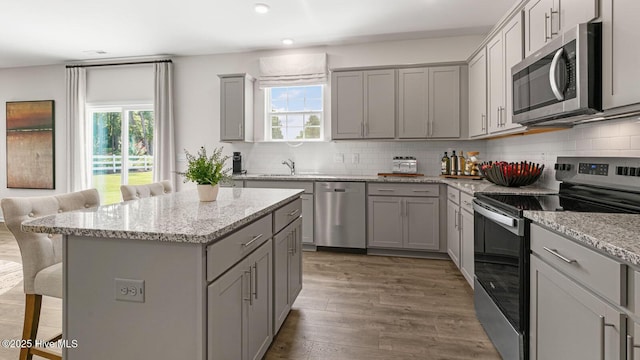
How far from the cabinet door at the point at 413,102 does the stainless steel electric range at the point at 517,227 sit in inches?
74.8

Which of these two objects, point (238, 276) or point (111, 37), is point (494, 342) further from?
point (111, 37)

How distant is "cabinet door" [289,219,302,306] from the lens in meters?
2.41

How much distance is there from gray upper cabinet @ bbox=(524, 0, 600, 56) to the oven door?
1.14 m

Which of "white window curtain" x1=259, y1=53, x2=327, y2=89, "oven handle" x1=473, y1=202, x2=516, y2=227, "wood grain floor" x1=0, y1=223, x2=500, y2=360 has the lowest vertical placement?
"wood grain floor" x1=0, y1=223, x2=500, y2=360

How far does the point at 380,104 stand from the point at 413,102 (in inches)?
16.2

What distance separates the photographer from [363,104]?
434 cm

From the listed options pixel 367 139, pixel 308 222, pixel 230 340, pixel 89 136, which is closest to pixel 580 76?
pixel 230 340

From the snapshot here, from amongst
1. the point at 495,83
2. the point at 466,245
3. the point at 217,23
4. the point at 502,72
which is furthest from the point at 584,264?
A: the point at 217,23

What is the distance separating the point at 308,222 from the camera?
13.8ft

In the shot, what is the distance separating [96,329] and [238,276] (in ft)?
1.93

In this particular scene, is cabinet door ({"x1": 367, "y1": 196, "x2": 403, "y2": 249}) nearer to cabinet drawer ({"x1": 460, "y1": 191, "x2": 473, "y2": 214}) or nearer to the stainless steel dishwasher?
the stainless steel dishwasher

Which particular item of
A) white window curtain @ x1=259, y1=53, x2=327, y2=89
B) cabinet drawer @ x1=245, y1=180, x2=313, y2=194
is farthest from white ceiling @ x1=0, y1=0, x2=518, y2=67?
cabinet drawer @ x1=245, y1=180, x2=313, y2=194

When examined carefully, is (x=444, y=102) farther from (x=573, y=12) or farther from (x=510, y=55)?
(x=573, y=12)

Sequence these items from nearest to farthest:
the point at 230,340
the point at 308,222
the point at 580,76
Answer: the point at 230,340 → the point at 580,76 → the point at 308,222
